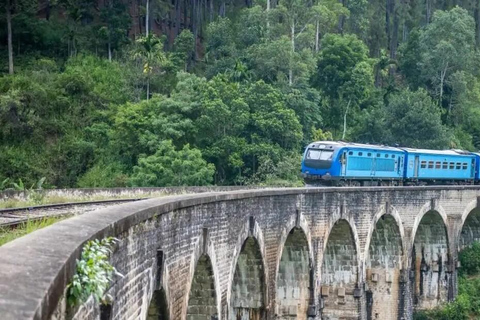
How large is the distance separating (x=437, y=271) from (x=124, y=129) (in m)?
16.4

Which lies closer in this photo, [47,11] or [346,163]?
[346,163]

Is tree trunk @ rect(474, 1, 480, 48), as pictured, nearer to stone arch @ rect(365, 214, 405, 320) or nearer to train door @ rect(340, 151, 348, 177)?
stone arch @ rect(365, 214, 405, 320)

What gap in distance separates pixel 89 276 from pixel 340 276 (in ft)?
73.1

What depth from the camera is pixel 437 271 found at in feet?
120

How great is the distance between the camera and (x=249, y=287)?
19.4 meters

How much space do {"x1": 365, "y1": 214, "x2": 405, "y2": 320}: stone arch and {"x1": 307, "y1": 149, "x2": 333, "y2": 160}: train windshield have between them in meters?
2.96

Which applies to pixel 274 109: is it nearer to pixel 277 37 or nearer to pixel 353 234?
pixel 277 37

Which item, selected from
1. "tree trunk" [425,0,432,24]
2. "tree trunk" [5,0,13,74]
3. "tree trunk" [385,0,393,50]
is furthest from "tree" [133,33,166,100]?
"tree trunk" [425,0,432,24]

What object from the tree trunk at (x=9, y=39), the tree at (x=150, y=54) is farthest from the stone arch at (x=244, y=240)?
the tree at (x=150, y=54)

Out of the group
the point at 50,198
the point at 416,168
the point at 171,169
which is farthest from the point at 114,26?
the point at 50,198

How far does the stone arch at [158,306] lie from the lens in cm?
1132

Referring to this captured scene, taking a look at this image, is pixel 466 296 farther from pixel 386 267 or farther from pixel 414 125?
pixel 414 125

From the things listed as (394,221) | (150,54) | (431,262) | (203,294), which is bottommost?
(431,262)

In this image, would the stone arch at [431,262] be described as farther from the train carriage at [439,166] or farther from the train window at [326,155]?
the train window at [326,155]
